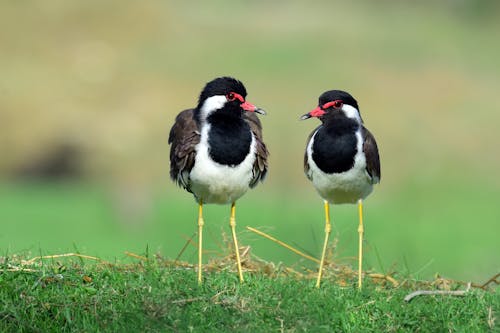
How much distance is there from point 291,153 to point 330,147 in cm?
1685

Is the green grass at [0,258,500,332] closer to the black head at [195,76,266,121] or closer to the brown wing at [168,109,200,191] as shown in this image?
the brown wing at [168,109,200,191]

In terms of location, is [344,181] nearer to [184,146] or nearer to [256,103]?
[184,146]

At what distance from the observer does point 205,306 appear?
535 centimetres

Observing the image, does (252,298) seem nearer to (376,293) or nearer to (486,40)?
(376,293)

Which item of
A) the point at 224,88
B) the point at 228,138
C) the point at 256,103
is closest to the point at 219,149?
the point at 228,138

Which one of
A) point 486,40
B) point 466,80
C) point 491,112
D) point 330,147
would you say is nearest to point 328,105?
point 330,147

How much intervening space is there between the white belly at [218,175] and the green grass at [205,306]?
Result: 47 centimetres

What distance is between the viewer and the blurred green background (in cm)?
2273

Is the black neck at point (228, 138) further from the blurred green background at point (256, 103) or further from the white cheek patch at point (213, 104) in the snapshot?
the blurred green background at point (256, 103)

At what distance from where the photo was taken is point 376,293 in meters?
5.79

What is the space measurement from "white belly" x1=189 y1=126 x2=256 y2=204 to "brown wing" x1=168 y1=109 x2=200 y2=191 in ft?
0.12

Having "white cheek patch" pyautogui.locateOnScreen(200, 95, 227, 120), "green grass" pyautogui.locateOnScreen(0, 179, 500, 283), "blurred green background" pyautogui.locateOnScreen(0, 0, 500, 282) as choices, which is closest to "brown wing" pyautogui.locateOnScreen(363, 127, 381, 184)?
"white cheek patch" pyautogui.locateOnScreen(200, 95, 227, 120)

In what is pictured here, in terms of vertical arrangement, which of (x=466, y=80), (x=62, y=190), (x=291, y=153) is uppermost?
(x=466, y=80)

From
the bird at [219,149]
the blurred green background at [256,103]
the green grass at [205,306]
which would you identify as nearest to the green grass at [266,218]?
the blurred green background at [256,103]
